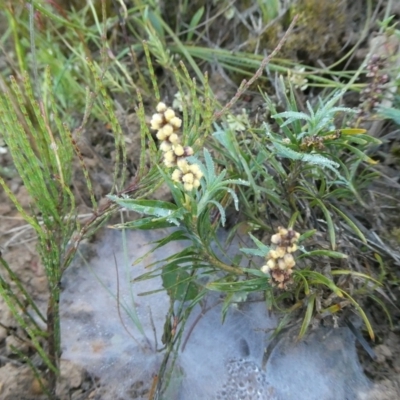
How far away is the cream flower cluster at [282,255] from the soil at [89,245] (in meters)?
0.34

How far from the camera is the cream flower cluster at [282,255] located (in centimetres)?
82

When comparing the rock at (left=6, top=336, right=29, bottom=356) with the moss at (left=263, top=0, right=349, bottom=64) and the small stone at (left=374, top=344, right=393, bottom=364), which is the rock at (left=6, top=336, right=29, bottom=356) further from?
the moss at (left=263, top=0, right=349, bottom=64)

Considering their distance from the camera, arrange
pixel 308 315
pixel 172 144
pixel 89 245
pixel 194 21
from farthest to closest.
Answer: pixel 194 21 < pixel 89 245 < pixel 308 315 < pixel 172 144

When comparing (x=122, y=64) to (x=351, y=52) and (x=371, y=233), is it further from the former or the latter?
(x=371, y=233)

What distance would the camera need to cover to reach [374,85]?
1152 mm

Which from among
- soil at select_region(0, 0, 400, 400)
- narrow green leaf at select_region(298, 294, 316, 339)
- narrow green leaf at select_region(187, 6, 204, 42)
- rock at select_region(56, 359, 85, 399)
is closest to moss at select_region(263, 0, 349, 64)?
soil at select_region(0, 0, 400, 400)

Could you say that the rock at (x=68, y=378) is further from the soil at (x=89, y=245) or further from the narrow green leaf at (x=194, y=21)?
the narrow green leaf at (x=194, y=21)

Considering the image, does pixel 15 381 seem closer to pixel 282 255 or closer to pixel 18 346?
pixel 18 346

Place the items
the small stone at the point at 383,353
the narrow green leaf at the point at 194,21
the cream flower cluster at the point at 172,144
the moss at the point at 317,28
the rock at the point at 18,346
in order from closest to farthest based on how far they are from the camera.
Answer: the cream flower cluster at the point at 172,144 → the small stone at the point at 383,353 → the rock at the point at 18,346 → the moss at the point at 317,28 → the narrow green leaf at the point at 194,21

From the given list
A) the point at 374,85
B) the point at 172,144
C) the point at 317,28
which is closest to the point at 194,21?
the point at 317,28

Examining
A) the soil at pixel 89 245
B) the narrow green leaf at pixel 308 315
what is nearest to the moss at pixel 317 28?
the soil at pixel 89 245

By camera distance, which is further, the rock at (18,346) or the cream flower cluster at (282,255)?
the rock at (18,346)

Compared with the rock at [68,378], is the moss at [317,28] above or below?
above

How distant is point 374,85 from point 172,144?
652 mm
